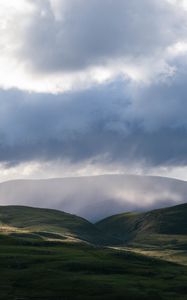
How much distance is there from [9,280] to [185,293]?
51039 mm

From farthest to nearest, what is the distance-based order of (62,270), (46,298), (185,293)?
(62,270) → (185,293) → (46,298)

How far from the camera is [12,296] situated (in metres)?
154

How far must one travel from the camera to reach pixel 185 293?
Answer: 16475 cm

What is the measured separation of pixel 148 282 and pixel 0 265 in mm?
49612

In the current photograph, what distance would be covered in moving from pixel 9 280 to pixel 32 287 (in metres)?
11.2

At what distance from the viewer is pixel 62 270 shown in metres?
192

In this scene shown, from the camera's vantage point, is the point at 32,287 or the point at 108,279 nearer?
the point at 32,287

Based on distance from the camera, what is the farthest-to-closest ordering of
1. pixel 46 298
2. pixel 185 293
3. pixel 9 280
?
pixel 9 280 → pixel 185 293 → pixel 46 298

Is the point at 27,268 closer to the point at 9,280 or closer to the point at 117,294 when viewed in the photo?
the point at 9,280

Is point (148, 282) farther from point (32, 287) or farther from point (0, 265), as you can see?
point (0, 265)

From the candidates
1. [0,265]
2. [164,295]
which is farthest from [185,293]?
[0,265]

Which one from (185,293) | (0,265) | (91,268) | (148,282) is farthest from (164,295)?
(0,265)

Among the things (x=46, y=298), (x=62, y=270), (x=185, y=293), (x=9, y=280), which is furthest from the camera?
(x=62, y=270)

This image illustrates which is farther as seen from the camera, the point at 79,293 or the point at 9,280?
the point at 9,280
